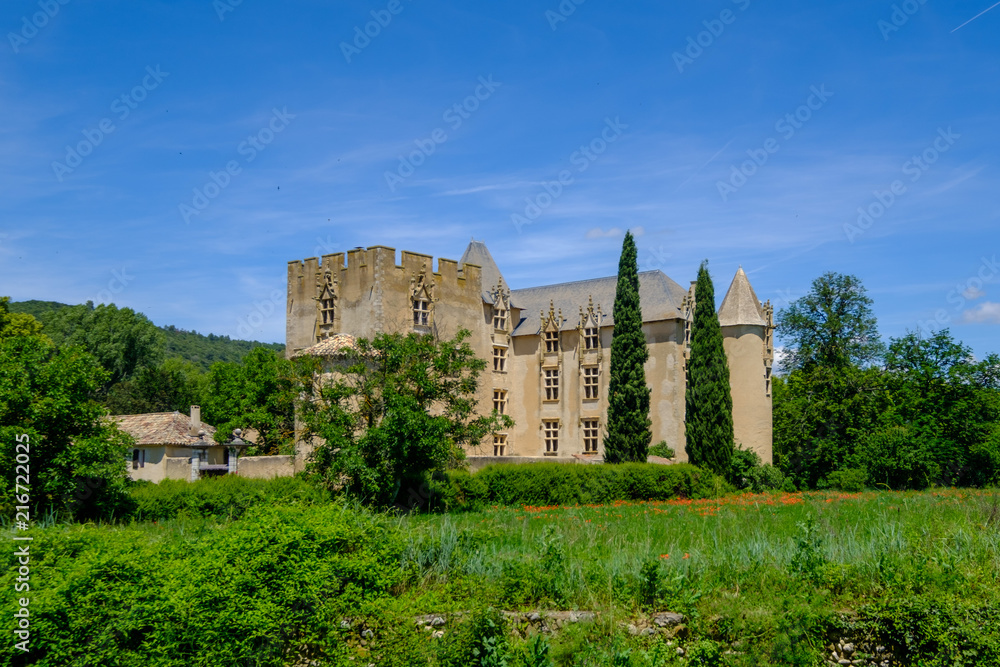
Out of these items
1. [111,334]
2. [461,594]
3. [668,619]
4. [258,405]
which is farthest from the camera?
[111,334]

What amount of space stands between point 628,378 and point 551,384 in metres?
6.68

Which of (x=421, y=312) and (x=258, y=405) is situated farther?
(x=258, y=405)

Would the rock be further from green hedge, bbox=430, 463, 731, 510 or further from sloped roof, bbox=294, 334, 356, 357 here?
sloped roof, bbox=294, 334, 356, 357

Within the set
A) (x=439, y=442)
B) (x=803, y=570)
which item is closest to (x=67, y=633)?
(x=803, y=570)

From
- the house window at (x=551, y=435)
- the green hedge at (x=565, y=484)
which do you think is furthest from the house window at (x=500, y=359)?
the green hedge at (x=565, y=484)

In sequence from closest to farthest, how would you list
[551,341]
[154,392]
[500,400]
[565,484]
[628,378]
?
[565,484]
[628,378]
[500,400]
[551,341]
[154,392]

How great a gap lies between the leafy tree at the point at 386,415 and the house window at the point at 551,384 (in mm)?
16702

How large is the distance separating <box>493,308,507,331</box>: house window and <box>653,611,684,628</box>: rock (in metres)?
33.1

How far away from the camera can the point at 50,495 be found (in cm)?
2017

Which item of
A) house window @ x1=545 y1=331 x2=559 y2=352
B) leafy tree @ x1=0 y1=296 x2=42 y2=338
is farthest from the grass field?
leafy tree @ x1=0 y1=296 x2=42 y2=338

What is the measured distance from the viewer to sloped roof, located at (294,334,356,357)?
1133 inches

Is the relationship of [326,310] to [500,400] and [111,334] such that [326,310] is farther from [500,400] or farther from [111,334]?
[111,334]

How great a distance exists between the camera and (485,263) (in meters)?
44.5

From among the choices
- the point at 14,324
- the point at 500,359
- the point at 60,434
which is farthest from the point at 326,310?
the point at 14,324
